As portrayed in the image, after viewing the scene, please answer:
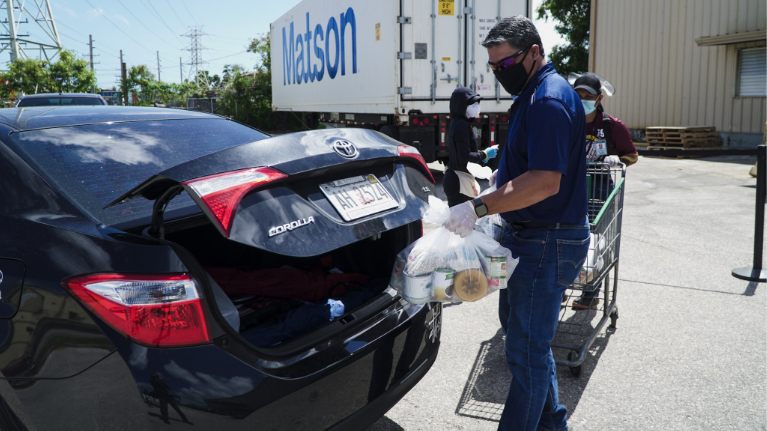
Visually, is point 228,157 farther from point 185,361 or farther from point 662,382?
point 662,382

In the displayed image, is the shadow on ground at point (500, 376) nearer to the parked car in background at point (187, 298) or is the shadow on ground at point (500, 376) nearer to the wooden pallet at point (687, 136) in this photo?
the parked car in background at point (187, 298)

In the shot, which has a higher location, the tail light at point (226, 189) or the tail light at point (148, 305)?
the tail light at point (226, 189)

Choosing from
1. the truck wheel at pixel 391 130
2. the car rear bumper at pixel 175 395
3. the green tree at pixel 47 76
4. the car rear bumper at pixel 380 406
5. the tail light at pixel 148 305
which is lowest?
the car rear bumper at pixel 380 406

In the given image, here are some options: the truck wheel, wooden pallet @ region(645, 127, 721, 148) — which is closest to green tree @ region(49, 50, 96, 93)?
the truck wheel

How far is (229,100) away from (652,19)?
24.3 metres

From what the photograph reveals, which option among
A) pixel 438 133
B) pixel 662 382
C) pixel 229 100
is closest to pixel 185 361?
pixel 662 382

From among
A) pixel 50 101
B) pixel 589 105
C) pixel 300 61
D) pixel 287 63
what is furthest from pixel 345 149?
pixel 287 63

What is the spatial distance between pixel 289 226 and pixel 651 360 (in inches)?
108

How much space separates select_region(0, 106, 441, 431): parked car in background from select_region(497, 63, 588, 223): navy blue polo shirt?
42 cm

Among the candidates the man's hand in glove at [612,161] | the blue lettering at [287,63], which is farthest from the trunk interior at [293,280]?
the blue lettering at [287,63]

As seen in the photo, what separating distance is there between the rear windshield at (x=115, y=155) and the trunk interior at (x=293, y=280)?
32 cm

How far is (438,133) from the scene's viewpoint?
10.9 m

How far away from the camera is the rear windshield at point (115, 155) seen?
83.0 inches

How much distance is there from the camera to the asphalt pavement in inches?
113
